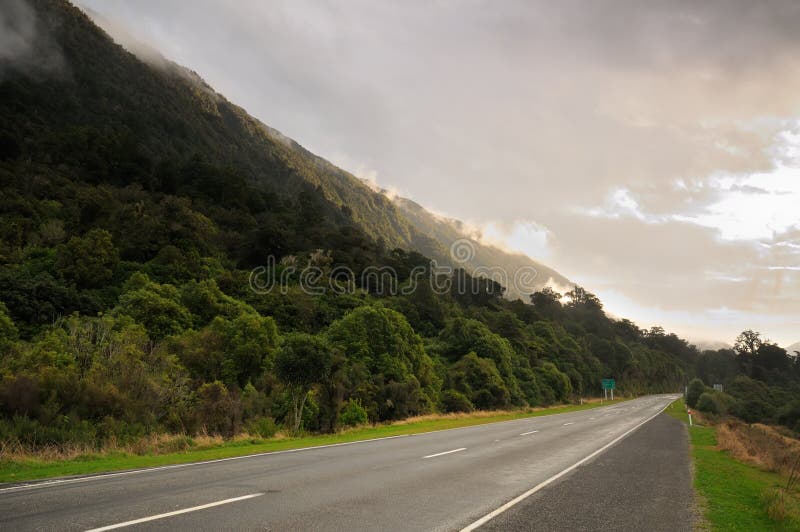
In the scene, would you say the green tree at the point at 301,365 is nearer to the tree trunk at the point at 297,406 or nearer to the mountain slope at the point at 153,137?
the tree trunk at the point at 297,406

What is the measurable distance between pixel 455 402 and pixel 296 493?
1515 inches

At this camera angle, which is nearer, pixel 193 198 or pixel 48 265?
pixel 48 265

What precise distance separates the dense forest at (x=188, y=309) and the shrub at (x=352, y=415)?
10 cm

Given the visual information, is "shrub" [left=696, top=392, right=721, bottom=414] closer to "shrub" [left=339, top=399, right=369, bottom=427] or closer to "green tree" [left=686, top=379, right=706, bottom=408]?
"green tree" [left=686, top=379, right=706, bottom=408]

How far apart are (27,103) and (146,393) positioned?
98.2 m

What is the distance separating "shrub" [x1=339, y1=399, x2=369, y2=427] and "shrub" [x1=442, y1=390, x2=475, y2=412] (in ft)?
57.6

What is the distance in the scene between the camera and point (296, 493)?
27.7 feet

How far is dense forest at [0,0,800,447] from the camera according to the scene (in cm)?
2092

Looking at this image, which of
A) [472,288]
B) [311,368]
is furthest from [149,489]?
[472,288]

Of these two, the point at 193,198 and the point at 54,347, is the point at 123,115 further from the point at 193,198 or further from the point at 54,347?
the point at 54,347

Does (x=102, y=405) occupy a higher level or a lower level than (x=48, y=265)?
lower

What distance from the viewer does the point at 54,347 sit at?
2220 centimetres

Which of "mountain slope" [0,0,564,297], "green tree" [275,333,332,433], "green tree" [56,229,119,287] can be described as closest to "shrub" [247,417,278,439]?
"green tree" [275,333,332,433]

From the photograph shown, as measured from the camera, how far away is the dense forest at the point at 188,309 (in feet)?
68.6
